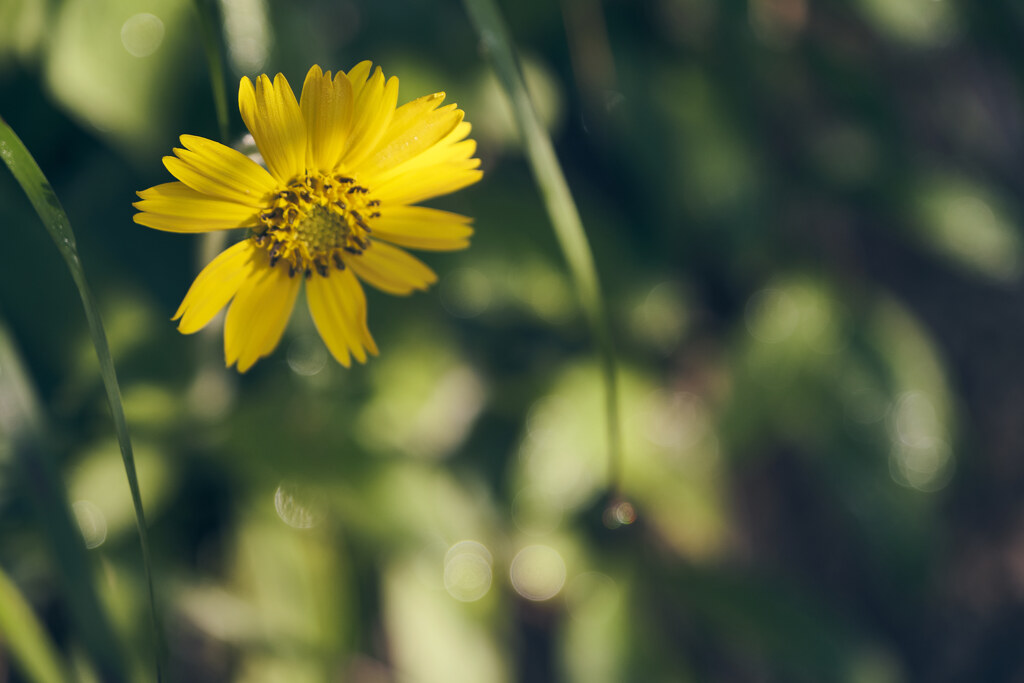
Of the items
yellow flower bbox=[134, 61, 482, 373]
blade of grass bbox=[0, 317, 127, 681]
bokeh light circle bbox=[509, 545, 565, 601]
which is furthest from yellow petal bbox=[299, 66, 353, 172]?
bokeh light circle bbox=[509, 545, 565, 601]

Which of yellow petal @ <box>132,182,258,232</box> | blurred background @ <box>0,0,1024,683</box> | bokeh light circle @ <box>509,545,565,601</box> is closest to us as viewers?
yellow petal @ <box>132,182,258,232</box>

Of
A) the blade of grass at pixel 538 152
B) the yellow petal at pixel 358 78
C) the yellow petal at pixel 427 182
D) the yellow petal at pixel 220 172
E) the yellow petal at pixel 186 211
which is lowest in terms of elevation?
the yellow petal at pixel 186 211

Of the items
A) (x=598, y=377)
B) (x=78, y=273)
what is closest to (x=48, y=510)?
(x=78, y=273)

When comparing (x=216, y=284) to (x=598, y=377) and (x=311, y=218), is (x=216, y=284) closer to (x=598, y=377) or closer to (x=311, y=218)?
(x=311, y=218)

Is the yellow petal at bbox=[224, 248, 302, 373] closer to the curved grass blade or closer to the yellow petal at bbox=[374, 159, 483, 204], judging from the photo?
the yellow petal at bbox=[374, 159, 483, 204]

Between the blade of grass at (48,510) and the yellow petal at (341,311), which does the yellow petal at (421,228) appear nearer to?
the yellow petal at (341,311)

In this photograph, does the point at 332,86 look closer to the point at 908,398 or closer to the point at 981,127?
the point at 908,398

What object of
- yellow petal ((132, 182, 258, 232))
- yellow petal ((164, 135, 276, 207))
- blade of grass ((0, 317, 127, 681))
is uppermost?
yellow petal ((164, 135, 276, 207))

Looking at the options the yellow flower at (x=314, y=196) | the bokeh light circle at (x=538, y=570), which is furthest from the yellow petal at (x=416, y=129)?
the bokeh light circle at (x=538, y=570)
